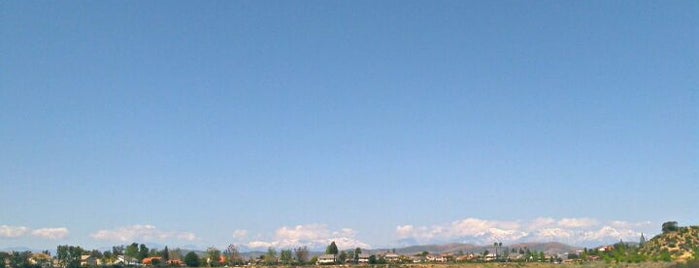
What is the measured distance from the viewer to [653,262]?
546 ft

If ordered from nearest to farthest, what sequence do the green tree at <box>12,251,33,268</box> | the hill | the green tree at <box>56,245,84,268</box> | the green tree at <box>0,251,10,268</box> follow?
the green tree at <box>0,251,10,268</box>
the green tree at <box>12,251,33,268</box>
the hill
the green tree at <box>56,245,84,268</box>

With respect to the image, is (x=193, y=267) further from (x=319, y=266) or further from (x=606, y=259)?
(x=606, y=259)

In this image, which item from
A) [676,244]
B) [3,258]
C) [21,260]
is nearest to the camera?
[3,258]

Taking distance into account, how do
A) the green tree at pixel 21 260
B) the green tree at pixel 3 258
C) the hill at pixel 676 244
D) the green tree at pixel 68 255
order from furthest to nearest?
the green tree at pixel 68 255 < the hill at pixel 676 244 < the green tree at pixel 21 260 < the green tree at pixel 3 258

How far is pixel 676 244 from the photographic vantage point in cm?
18450

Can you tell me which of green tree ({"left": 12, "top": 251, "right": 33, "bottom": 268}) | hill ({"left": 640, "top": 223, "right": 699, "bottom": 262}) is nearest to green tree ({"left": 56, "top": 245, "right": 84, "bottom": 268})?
green tree ({"left": 12, "top": 251, "right": 33, "bottom": 268})

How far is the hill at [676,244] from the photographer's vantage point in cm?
17362

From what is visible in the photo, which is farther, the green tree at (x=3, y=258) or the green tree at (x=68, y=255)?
the green tree at (x=68, y=255)

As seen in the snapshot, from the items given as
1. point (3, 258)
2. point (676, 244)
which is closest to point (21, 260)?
point (3, 258)

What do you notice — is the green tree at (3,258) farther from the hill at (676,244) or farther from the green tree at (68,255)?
the hill at (676,244)

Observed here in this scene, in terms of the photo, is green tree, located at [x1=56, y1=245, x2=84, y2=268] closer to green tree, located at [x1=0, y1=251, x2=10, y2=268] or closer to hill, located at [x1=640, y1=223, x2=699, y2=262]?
green tree, located at [x1=0, y1=251, x2=10, y2=268]

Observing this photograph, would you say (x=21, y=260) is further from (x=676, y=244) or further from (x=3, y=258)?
(x=676, y=244)

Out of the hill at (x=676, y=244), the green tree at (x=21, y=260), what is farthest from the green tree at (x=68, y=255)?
the hill at (x=676, y=244)

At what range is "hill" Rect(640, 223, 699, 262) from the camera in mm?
173625
